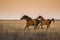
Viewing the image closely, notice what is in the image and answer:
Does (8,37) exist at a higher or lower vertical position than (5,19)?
lower

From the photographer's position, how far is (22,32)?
10.6 feet

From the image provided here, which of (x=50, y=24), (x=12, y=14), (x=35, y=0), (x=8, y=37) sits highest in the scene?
(x=35, y=0)

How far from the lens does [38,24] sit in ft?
10.7

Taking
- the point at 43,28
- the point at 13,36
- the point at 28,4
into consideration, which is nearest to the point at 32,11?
the point at 28,4

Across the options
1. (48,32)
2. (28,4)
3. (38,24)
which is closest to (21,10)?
(28,4)

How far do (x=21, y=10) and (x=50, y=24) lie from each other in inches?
24.4

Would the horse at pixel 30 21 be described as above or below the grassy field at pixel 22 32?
above

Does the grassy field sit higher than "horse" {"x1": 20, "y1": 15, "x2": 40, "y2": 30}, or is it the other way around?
"horse" {"x1": 20, "y1": 15, "x2": 40, "y2": 30}

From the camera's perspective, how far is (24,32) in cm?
322

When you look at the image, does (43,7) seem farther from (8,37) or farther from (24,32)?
(8,37)

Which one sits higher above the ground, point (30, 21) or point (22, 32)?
point (30, 21)

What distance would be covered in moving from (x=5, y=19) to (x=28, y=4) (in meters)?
0.53

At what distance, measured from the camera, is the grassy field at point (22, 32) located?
3.21 meters

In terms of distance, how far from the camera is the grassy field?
3.21m
